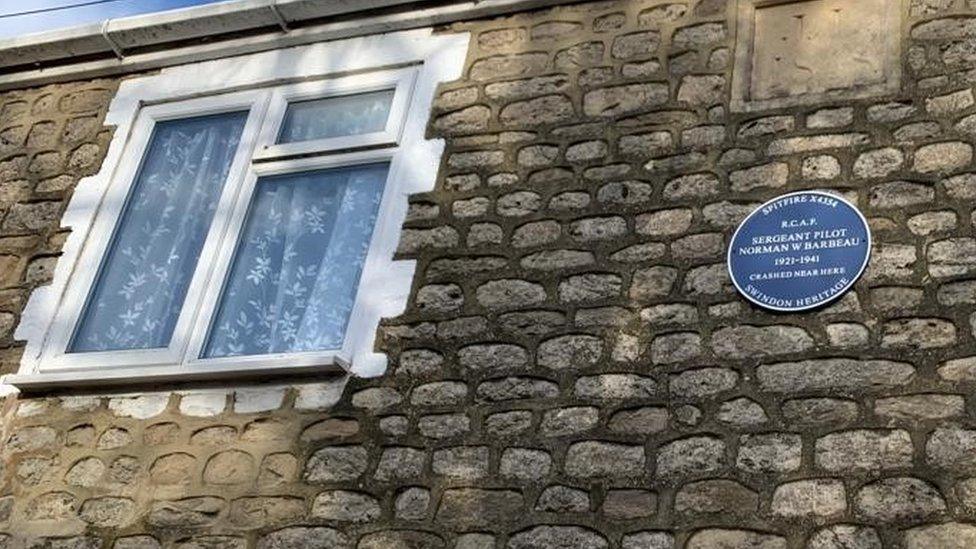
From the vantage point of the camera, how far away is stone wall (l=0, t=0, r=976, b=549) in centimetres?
363

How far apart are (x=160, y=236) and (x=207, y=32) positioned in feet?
3.68

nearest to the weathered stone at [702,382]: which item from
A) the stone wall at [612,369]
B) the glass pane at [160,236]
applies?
the stone wall at [612,369]

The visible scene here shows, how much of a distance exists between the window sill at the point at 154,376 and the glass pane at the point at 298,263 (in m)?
0.17

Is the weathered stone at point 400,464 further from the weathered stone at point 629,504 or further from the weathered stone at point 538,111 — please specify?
the weathered stone at point 538,111

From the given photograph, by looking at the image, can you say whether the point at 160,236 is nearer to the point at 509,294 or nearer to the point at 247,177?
the point at 247,177

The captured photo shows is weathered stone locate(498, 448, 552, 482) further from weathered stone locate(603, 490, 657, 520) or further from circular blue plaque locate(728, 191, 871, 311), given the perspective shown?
circular blue plaque locate(728, 191, 871, 311)

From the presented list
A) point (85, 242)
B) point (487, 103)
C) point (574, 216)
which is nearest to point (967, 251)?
point (574, 216)

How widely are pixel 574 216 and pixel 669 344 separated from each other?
0.70m

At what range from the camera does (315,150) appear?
503 centimetres

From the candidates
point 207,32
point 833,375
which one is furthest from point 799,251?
point 207,32

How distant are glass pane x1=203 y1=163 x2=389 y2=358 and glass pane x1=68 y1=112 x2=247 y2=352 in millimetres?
248

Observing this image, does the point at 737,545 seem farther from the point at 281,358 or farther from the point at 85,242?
the point at 85,242

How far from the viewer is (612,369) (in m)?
4.02

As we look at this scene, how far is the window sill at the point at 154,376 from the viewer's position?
4.38 m
